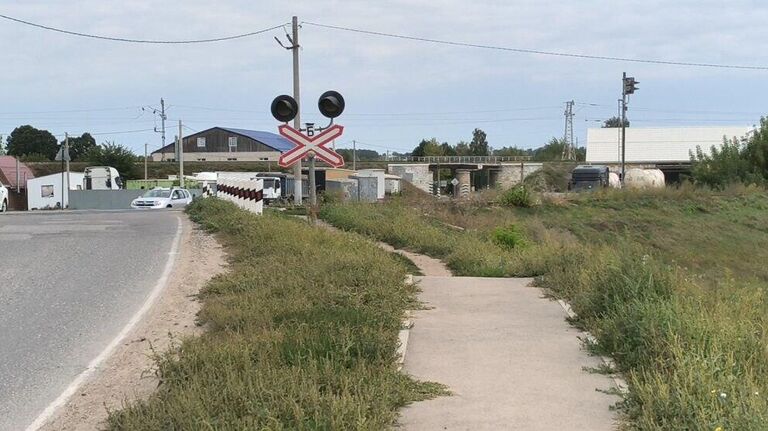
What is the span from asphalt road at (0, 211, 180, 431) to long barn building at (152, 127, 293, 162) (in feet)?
322

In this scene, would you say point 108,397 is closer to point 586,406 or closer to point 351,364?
point 351,364

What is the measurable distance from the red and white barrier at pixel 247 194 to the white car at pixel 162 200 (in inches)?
495

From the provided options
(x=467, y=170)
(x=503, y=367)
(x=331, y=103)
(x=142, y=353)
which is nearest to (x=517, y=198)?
(x=331, y=103)

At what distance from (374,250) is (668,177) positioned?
85.6 m

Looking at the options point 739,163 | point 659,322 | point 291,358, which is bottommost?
point 291,358

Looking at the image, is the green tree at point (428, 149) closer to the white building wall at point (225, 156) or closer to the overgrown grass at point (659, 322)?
the white building wall at point (225, 156)

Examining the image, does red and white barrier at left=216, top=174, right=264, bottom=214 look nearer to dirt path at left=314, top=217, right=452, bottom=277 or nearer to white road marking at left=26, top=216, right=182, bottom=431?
dirt path at left=314, top=217, right=452, bottom=277

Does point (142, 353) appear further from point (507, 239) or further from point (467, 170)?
point (467, 170)

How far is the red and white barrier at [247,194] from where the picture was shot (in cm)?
2067

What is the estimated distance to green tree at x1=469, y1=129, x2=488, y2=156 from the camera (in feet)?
506

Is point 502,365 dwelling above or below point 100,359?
above

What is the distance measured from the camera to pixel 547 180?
274ft

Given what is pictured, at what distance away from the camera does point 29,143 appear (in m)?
124

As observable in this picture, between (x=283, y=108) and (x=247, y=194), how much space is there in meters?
7.00
